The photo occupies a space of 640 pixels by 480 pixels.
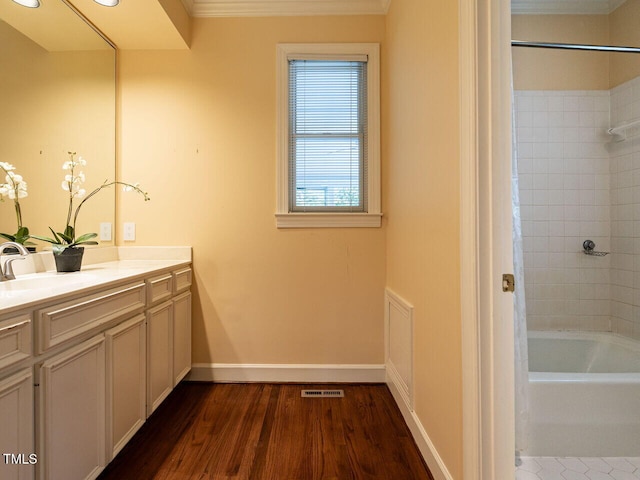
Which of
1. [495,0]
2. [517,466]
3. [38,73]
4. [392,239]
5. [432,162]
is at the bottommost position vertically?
[517,466]

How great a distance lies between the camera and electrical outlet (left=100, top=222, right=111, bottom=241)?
80.9 inches

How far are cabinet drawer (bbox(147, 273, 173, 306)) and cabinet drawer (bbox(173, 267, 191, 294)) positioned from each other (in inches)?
1.9

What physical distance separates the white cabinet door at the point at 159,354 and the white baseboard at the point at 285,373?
0.37 meters

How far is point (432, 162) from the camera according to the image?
53.4 inches

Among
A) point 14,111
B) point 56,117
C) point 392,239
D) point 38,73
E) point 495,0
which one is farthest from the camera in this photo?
point 392,239

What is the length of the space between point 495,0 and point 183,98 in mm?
1967

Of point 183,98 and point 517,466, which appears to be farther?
point 183,98

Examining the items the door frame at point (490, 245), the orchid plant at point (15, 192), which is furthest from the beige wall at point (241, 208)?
the door frame at point (490, 245)

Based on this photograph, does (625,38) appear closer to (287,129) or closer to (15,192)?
(287,129)

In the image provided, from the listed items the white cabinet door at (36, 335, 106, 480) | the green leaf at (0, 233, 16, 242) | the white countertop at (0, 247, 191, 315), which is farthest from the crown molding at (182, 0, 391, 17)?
the white cabinet door at (36, 335, 106, 480)

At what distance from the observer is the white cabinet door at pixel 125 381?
4.21 feet

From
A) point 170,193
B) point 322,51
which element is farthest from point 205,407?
point 322,51

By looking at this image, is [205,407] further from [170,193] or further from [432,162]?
[432,162]

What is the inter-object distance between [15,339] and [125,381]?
0.63 meters
